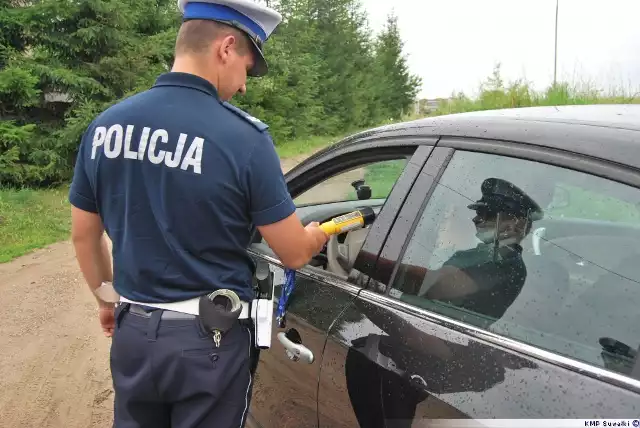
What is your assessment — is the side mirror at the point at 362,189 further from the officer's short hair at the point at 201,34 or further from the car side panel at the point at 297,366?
the officer's short hair at the point at 201,34

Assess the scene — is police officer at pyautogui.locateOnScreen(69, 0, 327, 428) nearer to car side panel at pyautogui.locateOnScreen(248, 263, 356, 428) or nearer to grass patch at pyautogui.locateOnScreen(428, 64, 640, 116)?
car side panel at pyautogui.locateOnScreen(248, 263, 356, 428)

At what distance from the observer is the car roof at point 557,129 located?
1.28m

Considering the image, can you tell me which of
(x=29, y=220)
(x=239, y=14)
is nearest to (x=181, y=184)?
(x=239, y=14)

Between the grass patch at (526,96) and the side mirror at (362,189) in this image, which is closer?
the side mirror at (362,189)

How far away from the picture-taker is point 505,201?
1.53 meters

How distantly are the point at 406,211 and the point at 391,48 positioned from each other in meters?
37.3

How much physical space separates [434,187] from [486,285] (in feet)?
1.11

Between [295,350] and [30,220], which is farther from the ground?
[295,350]

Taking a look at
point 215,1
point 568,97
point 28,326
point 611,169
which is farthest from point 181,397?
point 568,97

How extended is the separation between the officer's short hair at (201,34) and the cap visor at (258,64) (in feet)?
0.24

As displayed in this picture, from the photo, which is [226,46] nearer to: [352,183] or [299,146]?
[352,183]

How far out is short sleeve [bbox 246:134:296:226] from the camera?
1567 mm

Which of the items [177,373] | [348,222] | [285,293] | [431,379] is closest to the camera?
[431,379]

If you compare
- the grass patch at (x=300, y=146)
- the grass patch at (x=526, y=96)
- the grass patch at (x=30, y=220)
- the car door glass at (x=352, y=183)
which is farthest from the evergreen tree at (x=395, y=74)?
the car door glass at (x=352, y=183)
